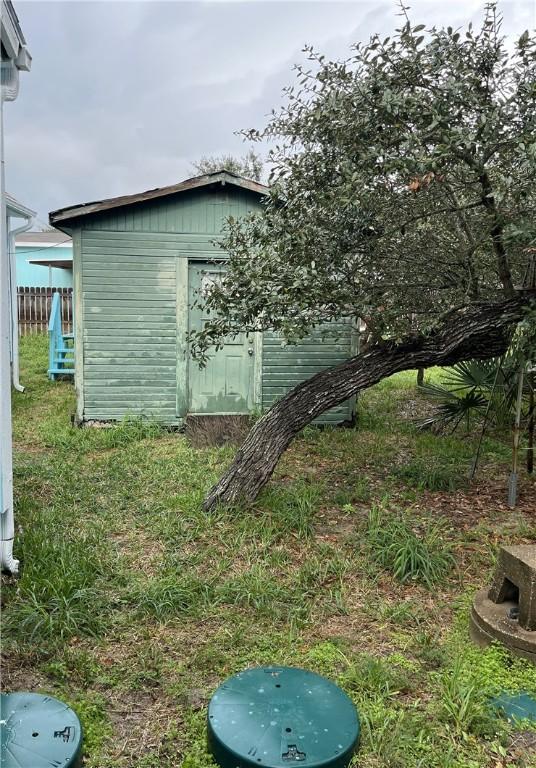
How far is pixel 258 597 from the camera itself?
11.6 ft

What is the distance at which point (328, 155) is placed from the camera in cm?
464

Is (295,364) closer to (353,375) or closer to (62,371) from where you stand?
(353,375)

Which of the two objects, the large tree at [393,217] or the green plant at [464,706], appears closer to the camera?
the green plant at [464,706]

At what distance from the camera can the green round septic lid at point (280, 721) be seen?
6.89 ft

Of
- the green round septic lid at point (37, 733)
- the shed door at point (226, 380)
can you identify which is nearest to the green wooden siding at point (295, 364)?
the shed door at point (226, 380)

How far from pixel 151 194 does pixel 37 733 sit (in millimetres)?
6384

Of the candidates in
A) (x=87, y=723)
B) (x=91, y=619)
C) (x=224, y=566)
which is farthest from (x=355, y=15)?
(x=87, y=723)

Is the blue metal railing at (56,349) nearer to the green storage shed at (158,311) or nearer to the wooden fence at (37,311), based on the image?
the green storage shed at (158,311)

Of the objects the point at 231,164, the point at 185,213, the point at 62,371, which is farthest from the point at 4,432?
the point at 231,164

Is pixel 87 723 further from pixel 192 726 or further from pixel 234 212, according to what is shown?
pixel 234 212

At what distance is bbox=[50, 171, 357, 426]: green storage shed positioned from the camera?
24.4 ft

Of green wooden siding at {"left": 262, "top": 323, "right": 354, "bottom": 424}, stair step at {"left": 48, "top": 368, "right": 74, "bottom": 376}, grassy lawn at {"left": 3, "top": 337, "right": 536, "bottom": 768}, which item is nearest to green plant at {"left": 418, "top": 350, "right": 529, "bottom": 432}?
grassy lawn at {"left": 3, "top": 337, "right": 536, "bottom": 768}

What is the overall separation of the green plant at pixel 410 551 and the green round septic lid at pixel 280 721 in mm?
1403

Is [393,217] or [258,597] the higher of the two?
[393,217]
